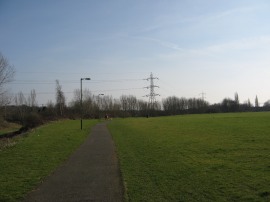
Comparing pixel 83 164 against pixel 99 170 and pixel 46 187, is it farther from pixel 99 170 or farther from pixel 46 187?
pixel 46 187

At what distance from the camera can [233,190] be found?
936cm

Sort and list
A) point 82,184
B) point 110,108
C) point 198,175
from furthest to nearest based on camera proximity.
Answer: point 110,108 → point 198,175 → point 82,184

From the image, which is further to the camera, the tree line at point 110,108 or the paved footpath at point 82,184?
the tree line at point 110,108

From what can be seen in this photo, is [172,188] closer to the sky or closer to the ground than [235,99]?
closer to the ground

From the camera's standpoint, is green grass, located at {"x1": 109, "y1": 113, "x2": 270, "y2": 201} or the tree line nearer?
green grass, located at {"x1": 109, "y1": 113, "x2": 270, "y2": 201}

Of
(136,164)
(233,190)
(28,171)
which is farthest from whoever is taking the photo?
(136,164)

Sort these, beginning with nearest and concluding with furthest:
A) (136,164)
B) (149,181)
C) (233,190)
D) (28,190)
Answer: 1. (233,190)
2. (28,190)
3. (149,181)
4. (136,164)

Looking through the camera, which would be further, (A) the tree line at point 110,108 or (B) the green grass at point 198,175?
(A) the tree line at point 110,108

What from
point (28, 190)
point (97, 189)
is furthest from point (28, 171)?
point (97, 189)

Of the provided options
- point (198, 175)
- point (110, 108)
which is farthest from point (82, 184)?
point (110, 108)

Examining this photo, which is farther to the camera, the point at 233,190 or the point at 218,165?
the point at 218,165

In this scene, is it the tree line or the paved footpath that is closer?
the paved footpath

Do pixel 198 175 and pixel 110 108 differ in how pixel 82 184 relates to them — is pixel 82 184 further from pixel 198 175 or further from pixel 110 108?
pixel 110 108

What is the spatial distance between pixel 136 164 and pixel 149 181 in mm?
3691
